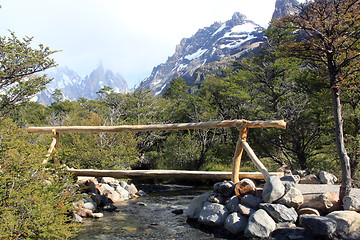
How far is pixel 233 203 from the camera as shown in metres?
4.66

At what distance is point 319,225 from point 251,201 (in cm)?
111

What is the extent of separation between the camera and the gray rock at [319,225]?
140 inches

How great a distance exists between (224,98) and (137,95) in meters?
6.99

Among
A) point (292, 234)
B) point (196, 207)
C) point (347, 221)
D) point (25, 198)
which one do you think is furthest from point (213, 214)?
point (25, 198)

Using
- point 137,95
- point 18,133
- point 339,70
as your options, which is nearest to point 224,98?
point 137,95

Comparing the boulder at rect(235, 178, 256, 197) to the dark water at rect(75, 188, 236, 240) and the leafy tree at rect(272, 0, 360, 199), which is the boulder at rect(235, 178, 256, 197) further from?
the leafy tree at rect(272, 0, 360, 199)

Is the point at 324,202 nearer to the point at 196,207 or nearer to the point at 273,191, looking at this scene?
the point at 273,191

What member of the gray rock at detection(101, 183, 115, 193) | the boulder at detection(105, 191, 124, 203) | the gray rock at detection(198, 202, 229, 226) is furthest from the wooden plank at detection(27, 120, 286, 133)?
the gray rock at detection(101, 183, 115, 193)

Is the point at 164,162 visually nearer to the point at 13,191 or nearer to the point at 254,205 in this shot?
the point at 254,205

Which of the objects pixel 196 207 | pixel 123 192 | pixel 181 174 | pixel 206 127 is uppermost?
pixel 206 127

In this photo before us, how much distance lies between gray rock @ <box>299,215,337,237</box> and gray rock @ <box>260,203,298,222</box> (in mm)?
266

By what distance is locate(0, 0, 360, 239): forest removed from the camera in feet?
10.1

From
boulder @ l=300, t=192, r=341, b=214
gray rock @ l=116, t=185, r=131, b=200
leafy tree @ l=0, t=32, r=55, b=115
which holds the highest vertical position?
leafy tree @ l=0, t=32, r=55, b=115

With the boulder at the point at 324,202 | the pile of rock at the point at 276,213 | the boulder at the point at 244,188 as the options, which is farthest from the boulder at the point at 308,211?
the boulder at the point at 244,188
